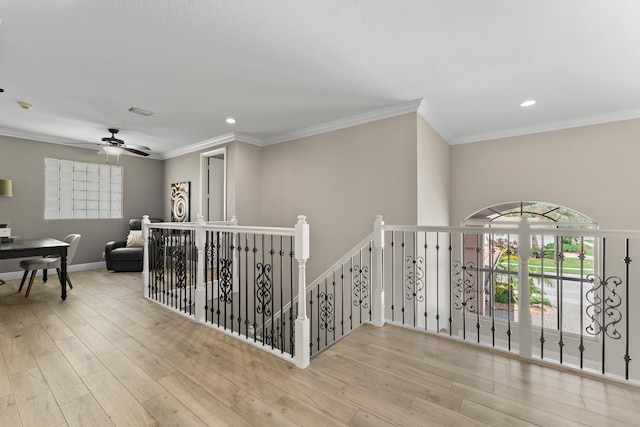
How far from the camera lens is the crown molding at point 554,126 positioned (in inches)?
147

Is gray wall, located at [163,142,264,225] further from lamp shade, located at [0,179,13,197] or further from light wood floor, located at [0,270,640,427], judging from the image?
lamp shade, located at [0,179,13,197]

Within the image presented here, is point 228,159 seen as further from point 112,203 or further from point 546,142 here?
point 546,142

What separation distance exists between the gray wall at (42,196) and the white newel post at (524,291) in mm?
7286

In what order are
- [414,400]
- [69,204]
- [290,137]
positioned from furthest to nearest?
[69,204], [290,137], [414,400]

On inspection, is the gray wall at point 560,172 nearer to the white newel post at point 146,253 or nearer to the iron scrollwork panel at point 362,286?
the iron scrollwork panel at point 362,286

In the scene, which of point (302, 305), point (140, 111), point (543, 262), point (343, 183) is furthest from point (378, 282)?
point (140, 111)

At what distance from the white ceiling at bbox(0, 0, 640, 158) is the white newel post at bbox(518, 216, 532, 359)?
59.7 inches

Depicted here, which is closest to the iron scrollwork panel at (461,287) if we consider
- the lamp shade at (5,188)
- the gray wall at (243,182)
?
the gray wall at (243,182)

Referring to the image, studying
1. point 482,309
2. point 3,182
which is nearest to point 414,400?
point 482,309

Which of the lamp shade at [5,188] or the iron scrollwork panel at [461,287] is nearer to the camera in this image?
the iron scrollwork panel at [461,287]

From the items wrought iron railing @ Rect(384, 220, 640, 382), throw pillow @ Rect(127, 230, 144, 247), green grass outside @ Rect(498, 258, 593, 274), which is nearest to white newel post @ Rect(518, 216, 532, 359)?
wrought iron railing @ Rect(384, 220, 640, 382)

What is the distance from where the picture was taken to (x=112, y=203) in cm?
621

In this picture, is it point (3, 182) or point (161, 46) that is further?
point (3, 182)

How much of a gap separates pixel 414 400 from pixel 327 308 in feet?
7.77
